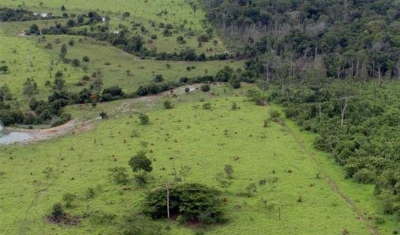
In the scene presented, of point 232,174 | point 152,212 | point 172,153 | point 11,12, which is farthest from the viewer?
point 11,12

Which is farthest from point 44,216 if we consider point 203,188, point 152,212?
point 203,188

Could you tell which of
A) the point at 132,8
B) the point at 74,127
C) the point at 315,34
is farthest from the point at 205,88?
the point at 132,8

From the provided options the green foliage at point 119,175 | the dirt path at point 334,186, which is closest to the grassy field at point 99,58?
the green foliage at point 119,175

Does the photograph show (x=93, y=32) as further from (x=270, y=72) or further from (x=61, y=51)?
(x=270, y=72)

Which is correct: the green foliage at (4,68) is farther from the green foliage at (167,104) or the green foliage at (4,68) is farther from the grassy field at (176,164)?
the green foliage at (167,104)

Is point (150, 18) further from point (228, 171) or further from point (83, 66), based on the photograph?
point (228, 171)
